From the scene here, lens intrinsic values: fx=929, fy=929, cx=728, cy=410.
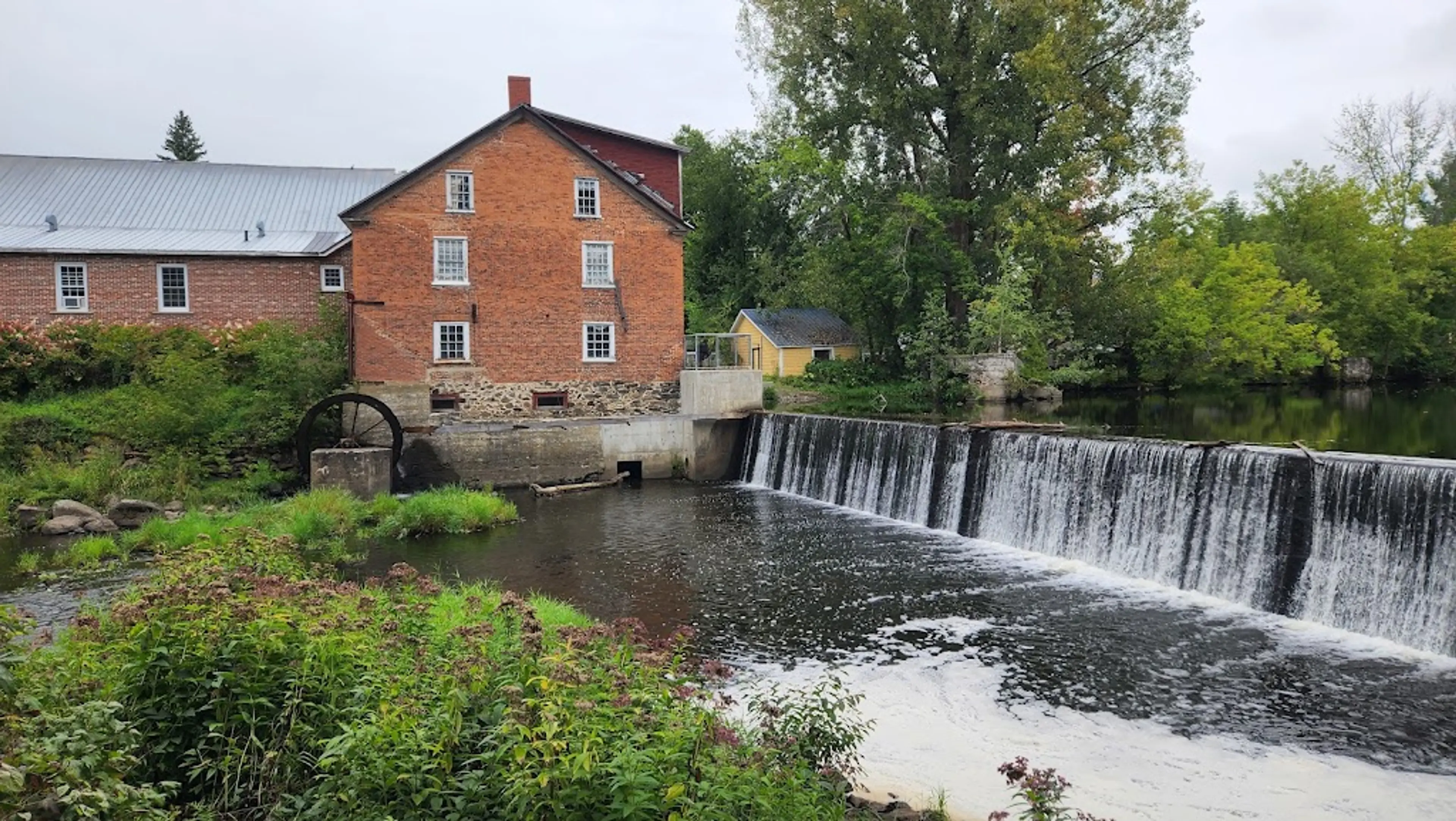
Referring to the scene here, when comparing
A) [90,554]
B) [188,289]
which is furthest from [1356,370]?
[90,554]

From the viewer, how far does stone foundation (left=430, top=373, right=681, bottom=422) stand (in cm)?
2419

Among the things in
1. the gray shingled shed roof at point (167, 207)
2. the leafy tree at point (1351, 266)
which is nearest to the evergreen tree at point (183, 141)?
the gray shingled shed roof at point (167, 207)

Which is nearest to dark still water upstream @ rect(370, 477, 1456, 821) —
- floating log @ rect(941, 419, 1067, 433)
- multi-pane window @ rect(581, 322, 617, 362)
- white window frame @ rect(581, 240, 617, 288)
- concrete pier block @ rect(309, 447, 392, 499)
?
floating log @ rect(941, 419, 1067, 433)

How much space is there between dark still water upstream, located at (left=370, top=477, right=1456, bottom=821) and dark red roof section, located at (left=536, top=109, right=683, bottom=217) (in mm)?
16368

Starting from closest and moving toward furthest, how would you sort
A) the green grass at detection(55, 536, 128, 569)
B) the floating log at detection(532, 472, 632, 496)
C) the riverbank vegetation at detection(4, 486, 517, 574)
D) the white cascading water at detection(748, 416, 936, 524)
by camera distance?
the green grass at detection(55, 536, 128, 569), the riverbank vegetation at detection(4, 486, 517, 574), the white cascading water at detection(748, 416, 936, 524), the floating log at detection(532, 472, 632, 496)

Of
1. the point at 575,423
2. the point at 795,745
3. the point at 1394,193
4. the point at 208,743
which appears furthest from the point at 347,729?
the point at 1394,193

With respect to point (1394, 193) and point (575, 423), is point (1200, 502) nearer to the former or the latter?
point (575, 423)

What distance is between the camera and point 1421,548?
10.3 metres

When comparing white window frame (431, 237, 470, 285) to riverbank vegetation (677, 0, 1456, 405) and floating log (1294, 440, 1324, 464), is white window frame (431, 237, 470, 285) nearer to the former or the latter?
riverbank vegetation (677, 0, 1456, 405)

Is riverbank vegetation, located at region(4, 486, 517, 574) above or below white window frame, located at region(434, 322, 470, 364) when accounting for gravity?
below

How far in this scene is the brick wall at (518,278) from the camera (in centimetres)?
2356

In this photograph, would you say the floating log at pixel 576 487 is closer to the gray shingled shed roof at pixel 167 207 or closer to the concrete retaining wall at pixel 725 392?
the concrete retaining wall at pixel 725 392

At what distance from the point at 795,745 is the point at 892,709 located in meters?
3.64

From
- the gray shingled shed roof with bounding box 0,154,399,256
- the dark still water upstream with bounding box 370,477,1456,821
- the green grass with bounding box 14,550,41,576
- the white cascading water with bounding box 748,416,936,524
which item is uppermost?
the gray shingled shed roof with bounding box 0,154,399,256
